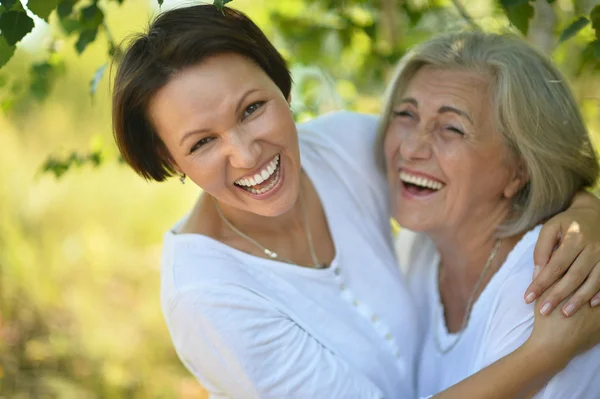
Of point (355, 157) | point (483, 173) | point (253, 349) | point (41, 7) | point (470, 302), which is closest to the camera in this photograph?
point (41, 7)

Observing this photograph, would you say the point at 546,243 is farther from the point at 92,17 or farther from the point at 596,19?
the point at 92,17

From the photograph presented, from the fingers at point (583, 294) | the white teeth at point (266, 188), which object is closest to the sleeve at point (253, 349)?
the white teeth at point (266, 188)

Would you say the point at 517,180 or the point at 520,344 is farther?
the point at 517,180

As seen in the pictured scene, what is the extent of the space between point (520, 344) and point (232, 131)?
40.9 inches

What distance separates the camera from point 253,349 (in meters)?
1.97

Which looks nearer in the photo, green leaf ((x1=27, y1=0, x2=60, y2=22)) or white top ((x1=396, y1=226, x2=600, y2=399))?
green leaf ((x1=27, y1=0, x2=60, y2=22))

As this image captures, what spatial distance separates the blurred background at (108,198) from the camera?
314 cm

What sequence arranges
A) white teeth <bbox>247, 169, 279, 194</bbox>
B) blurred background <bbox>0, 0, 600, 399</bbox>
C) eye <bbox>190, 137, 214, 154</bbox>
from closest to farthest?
eye <bbox>190, 137, 214, 154</bbox>
white teeth <bbox>247, 169, 279, 194</bbox>
blurred background <bbox>0, 0, 600, 399</bbox>

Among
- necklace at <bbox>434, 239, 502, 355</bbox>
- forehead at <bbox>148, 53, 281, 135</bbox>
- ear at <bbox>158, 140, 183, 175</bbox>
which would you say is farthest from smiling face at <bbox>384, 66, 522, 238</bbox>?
ear at <bbox>158, 140, 183, 175</bbox>

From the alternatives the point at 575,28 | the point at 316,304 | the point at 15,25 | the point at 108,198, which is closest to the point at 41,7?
the point at 15,25

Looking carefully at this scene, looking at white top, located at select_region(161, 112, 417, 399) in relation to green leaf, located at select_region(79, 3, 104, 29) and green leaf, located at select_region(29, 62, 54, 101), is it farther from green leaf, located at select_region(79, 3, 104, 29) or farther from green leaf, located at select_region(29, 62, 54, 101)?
green leaf, located at select_region(29, 62, 54, 101)

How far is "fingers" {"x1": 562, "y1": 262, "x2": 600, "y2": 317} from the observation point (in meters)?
1.88

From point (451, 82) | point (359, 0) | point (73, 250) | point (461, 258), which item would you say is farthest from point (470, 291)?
point (73, 250)

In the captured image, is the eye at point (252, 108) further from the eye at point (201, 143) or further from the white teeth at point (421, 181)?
the white teeth at point (421, 181)
